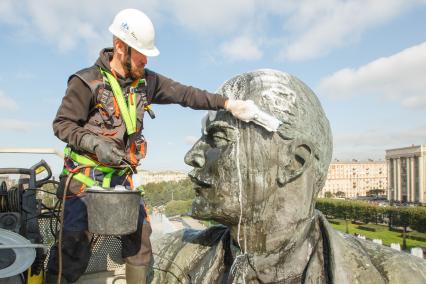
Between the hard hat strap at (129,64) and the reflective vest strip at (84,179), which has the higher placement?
the hard hat strap at (129,64)

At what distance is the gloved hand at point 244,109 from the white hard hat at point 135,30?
2.73ft

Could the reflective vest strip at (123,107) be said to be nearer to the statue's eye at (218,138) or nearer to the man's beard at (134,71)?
the man's beard at (134,71)

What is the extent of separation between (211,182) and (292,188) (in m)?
0.52

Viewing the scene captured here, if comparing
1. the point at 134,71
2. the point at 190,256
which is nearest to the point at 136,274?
the point at 190,256

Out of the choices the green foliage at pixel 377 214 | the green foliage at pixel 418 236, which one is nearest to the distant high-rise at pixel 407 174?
the green foliage at pixel 377 214

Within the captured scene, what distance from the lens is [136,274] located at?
3.41 m

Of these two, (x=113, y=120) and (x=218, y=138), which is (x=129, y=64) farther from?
(x=218, y=138)

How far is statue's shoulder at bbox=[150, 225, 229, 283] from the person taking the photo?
3033 mm

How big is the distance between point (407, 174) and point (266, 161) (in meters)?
115

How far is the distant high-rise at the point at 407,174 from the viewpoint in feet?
332

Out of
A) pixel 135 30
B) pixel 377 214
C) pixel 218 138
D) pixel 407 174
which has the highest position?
pixel 407 174

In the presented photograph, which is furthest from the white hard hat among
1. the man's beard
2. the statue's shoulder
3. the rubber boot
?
the rubber boot

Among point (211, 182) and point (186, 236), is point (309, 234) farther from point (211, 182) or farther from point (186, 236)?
point (186, 236)

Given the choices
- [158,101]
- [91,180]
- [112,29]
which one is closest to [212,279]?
[91,180]
